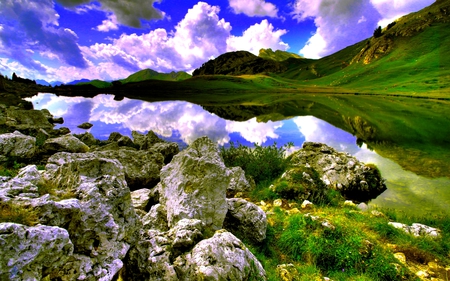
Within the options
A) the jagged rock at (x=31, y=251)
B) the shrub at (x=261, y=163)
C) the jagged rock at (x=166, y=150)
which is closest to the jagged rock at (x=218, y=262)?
the jagged rock at (x=31, y=251)

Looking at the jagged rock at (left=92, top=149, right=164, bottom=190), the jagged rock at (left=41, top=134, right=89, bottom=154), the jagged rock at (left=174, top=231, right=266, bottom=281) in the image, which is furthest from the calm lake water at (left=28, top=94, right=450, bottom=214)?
the jagged rock at (left=92, top=149, right=164, bottom=190)

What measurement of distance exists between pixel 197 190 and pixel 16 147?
41.1 ft

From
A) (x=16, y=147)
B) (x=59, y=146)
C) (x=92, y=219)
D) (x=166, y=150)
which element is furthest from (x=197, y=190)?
(x=59, y=146)

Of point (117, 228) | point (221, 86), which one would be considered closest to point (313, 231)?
point (117, 228)

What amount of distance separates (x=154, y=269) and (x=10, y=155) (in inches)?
524

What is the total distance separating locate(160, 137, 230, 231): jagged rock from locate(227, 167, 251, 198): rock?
5.31 metres

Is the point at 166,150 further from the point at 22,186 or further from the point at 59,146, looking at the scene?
the point at 22,186

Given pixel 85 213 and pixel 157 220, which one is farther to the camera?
pixel 157 220

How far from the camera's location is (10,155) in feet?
43.9

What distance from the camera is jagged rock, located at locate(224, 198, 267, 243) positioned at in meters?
8.72

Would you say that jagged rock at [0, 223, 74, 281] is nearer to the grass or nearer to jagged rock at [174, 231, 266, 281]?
jagged rock at [174, 231, 266, 281]

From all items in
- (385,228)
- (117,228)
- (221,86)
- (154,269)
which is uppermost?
(221,86)

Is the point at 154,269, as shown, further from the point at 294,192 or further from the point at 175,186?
the point at 294,192

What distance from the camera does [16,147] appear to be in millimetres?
13836
